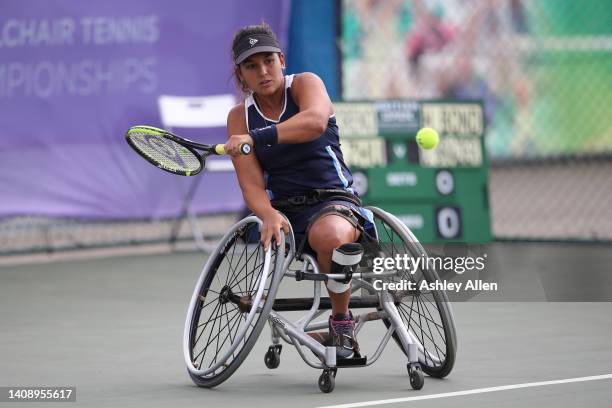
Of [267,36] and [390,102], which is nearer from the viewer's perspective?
[267,36]

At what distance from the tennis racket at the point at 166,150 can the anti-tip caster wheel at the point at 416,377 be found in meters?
1.19

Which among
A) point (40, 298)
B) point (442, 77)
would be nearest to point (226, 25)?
point (40, 298)

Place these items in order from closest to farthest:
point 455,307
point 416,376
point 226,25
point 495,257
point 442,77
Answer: point 416,376
point 455,307
point 495,257
point 226,25
point 442,77

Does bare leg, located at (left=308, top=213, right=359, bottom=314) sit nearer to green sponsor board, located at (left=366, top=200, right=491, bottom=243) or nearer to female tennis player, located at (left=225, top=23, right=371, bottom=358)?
female tennis player, located at (left=225, top=23, right=371, bottom=358)

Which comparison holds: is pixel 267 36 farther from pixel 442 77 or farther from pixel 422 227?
pixel 442 77

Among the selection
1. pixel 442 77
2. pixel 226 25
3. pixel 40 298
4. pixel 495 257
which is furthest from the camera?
pixel 442 77

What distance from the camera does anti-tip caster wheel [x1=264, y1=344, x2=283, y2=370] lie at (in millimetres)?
7066

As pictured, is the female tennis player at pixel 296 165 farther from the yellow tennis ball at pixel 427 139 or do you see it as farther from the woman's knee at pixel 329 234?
the yellow tennis ball at pixel 427 139

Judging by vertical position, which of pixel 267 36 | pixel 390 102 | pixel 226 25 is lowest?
pixel 267 36

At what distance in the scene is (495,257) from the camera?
1189 centimetres

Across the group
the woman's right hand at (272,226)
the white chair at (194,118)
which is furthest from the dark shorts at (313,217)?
the white chair at (194,118)

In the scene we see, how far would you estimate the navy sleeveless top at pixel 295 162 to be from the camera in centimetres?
678

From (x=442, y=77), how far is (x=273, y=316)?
49.1 ft

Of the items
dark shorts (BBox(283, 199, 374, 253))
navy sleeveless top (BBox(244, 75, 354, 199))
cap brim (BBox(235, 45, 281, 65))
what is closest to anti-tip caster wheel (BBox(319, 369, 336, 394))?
dark shorts (BBox(283, 199, 374, 253))
